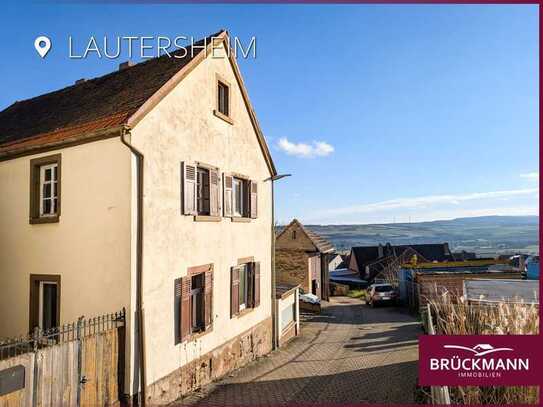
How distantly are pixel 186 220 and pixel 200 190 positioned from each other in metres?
1.29

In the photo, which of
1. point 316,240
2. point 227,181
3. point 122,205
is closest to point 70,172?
point 122,205

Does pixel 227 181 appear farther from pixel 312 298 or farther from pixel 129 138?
pixel 312 298

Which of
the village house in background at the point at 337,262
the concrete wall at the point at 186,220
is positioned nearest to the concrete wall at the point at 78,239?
the concrete wall at the point at 186,220

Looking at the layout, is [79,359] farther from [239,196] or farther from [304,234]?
[304,234]

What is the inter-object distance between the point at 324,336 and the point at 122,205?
12991 millimetres

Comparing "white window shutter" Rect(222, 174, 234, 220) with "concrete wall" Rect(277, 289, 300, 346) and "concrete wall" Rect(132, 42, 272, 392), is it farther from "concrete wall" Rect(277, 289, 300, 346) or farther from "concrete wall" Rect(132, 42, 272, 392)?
"concrete wall" Rect(277, 289, 300, 346)

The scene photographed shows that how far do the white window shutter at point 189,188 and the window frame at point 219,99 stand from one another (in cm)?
226

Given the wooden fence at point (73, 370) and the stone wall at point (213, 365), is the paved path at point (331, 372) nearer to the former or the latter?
the stone wall at point (213, 365)

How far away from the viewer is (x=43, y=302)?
30.2 feet

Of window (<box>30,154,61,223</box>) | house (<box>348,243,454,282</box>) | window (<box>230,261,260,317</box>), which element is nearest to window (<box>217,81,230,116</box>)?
window (<box>230,261,260,317</box>)

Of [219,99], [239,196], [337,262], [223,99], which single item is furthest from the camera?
[337,262]

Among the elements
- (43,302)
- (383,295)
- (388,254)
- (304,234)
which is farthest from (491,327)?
(388,254)

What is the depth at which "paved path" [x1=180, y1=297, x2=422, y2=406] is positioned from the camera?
32.5ft

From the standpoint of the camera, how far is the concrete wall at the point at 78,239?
8.10 metres
